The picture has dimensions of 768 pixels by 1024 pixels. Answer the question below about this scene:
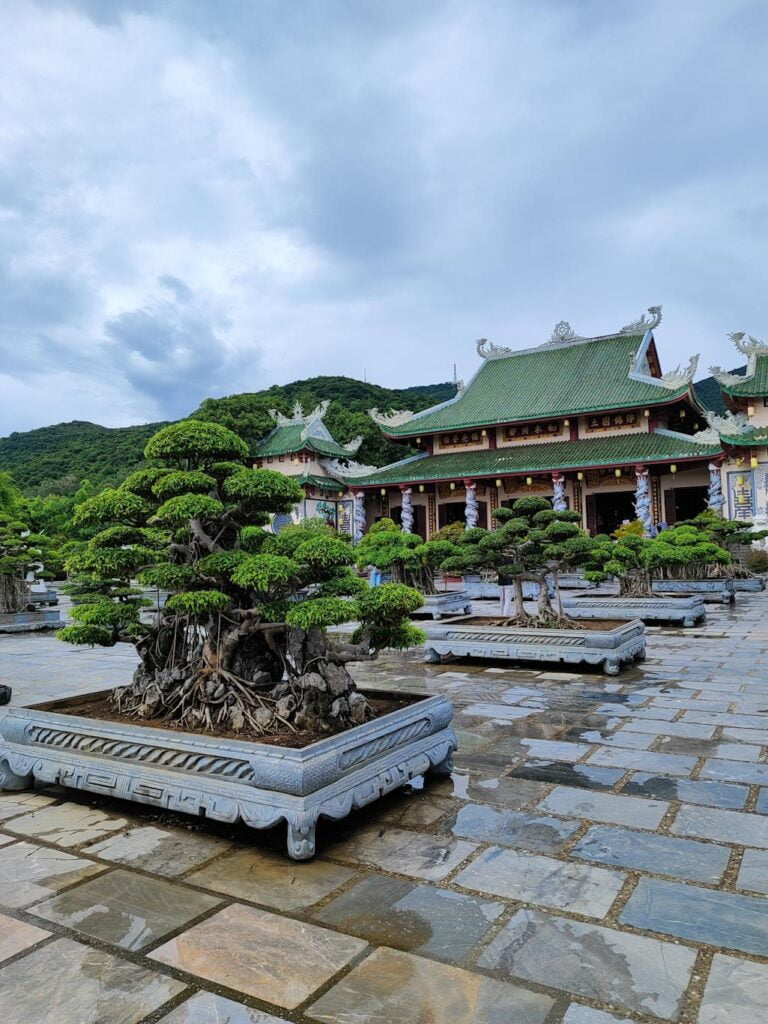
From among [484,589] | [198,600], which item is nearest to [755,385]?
[484,589]

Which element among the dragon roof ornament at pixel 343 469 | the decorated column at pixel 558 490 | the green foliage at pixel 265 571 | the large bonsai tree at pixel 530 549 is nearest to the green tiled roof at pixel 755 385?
the decorated column at pixel 558 490

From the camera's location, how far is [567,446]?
26.2 meters

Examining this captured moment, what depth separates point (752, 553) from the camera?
20.9 m

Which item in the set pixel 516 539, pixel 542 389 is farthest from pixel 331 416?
pixel 516 539

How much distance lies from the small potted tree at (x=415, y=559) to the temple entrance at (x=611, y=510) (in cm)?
1356

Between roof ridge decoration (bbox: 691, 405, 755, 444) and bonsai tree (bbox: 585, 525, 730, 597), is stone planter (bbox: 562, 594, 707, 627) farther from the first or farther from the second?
roof ridge decoration (bbox: 691, 405, 755, 444)

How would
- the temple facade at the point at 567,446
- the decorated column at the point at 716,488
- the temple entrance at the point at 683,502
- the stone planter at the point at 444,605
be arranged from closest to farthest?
the stone planter at the point at 444,605
the decorated column at the point at 716,488
the temple facade at the point at 567,446
the temple entrance at the point at 683,502

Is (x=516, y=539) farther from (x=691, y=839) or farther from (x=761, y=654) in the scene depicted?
(x=691, y=839)

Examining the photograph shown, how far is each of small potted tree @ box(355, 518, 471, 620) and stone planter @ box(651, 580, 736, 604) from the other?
4.93 meters

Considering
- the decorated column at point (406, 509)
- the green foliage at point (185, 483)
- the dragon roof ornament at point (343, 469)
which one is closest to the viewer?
the green foliage at point (185, 483)

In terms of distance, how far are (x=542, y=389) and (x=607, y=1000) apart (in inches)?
1087

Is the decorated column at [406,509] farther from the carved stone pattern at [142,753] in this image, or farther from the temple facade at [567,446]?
the carved stone pattern at [142,753]

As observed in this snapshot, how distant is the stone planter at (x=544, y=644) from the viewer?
736 cm

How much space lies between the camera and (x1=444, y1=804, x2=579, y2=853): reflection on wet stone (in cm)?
319
